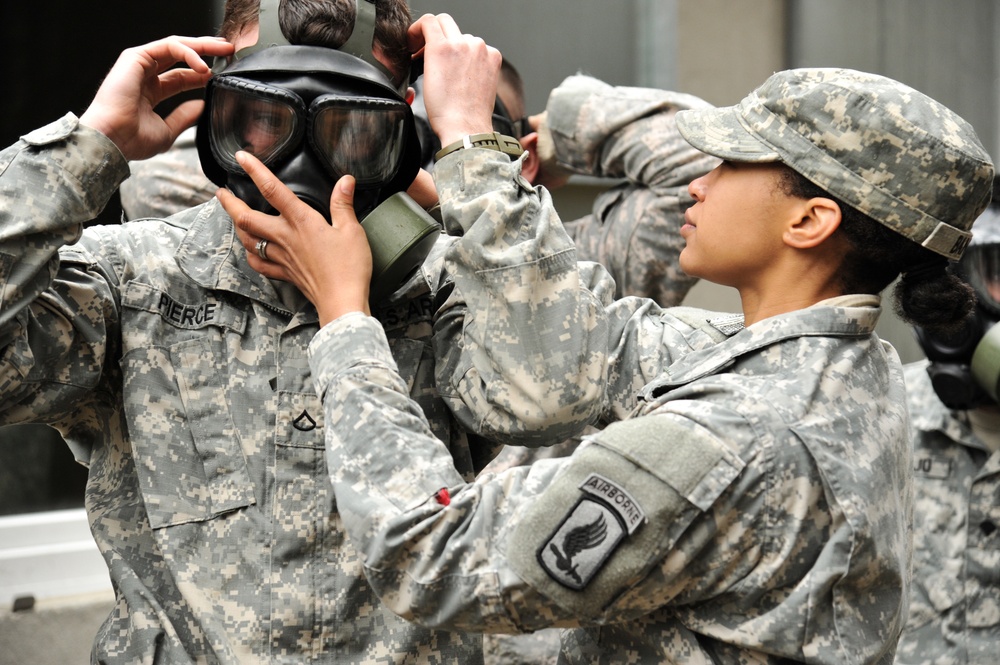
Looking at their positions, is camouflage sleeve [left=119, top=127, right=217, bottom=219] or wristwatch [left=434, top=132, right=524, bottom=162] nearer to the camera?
wristwatch [left=434, top=132, right=524, bottom=162]

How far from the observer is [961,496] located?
3.60 meters

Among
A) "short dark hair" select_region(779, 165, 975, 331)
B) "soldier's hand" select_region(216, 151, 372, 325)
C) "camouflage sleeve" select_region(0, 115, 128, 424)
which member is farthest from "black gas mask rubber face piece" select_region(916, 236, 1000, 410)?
"camouflage sleeve" select_region(0, 115, 128, 424)

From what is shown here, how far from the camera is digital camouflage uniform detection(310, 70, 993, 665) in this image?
147 cm

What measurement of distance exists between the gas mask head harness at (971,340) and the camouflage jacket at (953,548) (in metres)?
0.16

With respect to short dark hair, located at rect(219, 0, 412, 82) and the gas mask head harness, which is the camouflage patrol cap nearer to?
short dark hair, located at rect(219, 0, 412, 82)

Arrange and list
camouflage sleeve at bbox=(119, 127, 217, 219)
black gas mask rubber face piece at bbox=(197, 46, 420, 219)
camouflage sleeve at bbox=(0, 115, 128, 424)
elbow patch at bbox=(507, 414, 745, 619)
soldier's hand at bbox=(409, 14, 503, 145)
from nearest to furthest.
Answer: elbow patch at bbox=(507, 414, 745, 619)
camouflage sleeve at bbox=(0, 115, 128, 424)
black gas mask rubber face piece at bbox=(197, 46, 420, 219)
soldier's hand at bbox=(409, 14, 503, 145)
camouflage sleeve at bbox=(119, 127, 217, 219)

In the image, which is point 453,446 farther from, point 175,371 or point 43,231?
point 43,231

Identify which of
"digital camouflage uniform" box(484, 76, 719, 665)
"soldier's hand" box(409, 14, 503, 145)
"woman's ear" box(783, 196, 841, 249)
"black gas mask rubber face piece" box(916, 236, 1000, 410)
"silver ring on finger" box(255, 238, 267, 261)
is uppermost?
"soldier's hand" box(409, 14, 503, 145)

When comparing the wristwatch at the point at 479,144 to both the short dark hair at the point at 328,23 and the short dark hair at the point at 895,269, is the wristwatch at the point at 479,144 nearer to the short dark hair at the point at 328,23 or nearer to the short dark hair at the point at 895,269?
the short dark hair at the point at 328,23

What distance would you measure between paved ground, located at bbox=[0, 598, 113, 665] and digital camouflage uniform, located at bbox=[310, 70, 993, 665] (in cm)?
241

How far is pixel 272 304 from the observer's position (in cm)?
183

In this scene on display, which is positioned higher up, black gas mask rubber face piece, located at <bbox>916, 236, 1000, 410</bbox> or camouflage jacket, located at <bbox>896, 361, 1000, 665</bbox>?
black gas mask rubber face piece, located at <bbox>916, 236, 1000, 410</bbox>

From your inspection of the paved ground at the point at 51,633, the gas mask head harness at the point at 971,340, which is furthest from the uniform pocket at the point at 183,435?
the gas mask head harness at the point at 971,340

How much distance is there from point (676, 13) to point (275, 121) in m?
3.56
